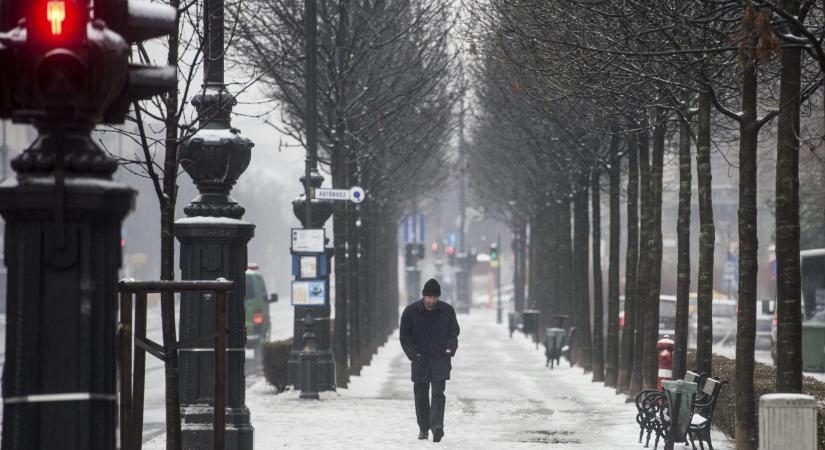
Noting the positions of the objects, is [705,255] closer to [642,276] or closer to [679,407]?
[679,407]

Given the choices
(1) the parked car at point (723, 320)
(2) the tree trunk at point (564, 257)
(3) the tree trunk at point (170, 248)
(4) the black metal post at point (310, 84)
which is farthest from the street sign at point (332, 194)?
(1) the parked car at point (723, 320)

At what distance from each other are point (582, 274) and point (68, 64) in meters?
28.5

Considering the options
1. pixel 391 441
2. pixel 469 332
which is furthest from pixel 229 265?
pixel 469 332

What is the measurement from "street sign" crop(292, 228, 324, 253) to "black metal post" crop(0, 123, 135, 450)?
17643mm

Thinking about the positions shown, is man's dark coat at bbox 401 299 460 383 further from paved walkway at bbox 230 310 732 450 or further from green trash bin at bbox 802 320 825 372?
green trash bin at bbox 802 320 825 372

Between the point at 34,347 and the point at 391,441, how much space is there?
11.0 metres

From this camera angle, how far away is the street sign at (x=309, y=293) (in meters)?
24.2

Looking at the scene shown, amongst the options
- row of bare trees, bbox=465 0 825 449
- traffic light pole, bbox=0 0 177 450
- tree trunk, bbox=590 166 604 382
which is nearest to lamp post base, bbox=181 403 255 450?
row of bare trees, bbox=465 0 825 449

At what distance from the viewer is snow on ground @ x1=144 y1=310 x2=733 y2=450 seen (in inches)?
672

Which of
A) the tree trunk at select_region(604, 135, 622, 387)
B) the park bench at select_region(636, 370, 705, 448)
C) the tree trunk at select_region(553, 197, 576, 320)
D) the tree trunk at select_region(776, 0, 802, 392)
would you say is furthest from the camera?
the tree trunk at select_region(553, 197, 576, 320)

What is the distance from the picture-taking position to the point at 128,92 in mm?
6309

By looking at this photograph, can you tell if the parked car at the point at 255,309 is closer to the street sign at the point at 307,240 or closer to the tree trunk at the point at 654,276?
the street sign at the point at 307,240

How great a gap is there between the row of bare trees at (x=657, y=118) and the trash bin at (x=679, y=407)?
0.49m

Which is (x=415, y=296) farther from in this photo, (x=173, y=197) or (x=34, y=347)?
(x=34, y=347)
